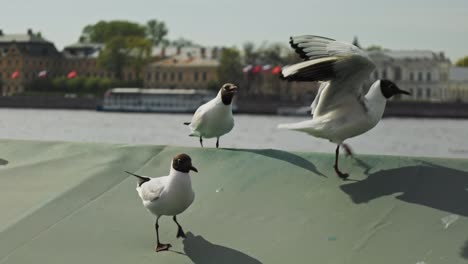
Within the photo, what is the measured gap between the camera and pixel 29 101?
6731cm

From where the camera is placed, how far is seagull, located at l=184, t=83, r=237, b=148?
426 cm

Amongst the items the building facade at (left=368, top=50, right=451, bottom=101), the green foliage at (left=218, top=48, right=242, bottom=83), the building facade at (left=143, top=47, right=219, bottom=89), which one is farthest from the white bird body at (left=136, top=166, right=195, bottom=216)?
the building facade at (left=368, top=50, right=451, bottom=101)

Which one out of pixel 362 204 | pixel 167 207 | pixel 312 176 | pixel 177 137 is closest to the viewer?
pixel 167 207

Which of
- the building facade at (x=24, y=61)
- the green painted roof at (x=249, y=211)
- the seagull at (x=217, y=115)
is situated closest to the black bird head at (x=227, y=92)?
the seagull at (x=217, y=115)

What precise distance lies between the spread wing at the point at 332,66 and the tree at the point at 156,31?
80245 millimetres

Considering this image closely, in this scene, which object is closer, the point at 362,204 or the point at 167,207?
the point at 167,207

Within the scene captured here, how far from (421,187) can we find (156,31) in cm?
8103

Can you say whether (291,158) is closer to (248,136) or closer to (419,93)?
(248,136)

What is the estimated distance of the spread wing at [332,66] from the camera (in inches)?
123

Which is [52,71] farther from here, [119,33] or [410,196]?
[410,196]

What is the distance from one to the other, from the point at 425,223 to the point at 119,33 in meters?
77.7

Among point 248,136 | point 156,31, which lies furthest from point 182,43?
point 248,136

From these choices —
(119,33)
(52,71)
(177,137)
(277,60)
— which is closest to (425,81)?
(277,60)

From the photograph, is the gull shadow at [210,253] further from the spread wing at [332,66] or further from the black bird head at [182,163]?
the spread wing at [332,66]
